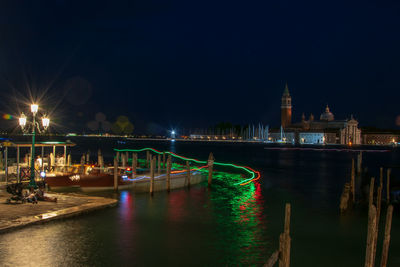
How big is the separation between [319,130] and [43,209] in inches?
6572

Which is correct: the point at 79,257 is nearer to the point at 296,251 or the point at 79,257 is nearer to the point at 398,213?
the point at 296,251

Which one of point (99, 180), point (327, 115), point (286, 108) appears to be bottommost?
point (99, 180)

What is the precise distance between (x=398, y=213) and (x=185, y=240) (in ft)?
34.5

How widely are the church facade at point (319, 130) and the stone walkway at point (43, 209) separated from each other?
157m

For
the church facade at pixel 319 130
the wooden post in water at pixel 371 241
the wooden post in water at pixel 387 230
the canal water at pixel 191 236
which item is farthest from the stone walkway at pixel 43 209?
the church facade at pixel 319 130

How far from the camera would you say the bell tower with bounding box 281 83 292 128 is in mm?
187887

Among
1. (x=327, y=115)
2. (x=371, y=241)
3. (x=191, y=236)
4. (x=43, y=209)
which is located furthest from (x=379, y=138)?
(x=371, y=241)

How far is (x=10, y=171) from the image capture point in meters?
23.3

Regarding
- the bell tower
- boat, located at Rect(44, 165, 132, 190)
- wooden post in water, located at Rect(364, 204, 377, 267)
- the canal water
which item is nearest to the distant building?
the bell tower

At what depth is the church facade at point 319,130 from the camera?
556ft

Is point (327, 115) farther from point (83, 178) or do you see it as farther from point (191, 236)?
point (191, 236)

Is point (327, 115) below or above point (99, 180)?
above

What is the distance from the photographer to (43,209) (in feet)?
48.2

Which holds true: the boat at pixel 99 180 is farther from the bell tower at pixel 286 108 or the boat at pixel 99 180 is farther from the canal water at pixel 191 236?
the bell tower at pixel 286 108
